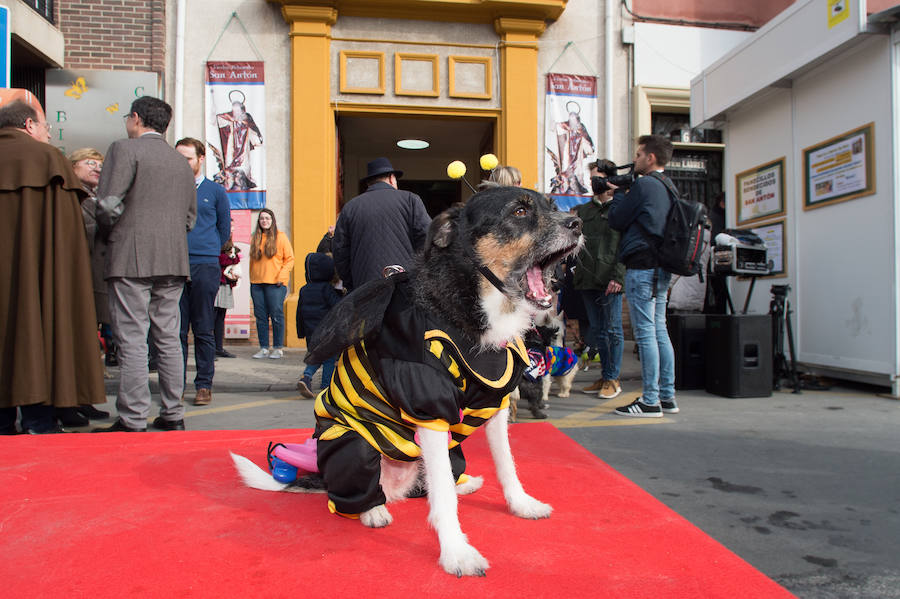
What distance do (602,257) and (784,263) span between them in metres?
2.85

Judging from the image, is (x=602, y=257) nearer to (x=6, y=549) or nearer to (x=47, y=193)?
(x=47, y=193)

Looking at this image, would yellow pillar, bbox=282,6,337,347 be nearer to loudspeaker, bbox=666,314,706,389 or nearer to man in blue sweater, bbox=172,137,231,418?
man in blue sweater, bbox=172,137,231,418

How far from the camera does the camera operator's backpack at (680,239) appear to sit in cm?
474

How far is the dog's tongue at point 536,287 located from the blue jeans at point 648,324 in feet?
9.49

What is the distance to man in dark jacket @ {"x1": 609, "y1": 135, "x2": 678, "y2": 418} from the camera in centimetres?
482

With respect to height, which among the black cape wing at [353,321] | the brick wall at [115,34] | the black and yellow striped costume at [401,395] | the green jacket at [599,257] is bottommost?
the black and yellow striped costume at [401,395]

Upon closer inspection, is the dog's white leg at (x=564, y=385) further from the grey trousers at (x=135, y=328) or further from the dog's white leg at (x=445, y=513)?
the dog's white leg at (x=445, y=513)

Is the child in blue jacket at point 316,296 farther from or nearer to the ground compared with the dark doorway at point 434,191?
nearer to the ground

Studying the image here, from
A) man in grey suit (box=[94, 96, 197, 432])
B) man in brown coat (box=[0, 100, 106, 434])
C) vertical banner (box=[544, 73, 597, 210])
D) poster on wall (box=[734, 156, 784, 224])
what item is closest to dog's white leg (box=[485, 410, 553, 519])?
man in grey suit (box=[94, 96, 197, 432])

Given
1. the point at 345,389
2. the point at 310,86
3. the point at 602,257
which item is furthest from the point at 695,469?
the point at 310,86

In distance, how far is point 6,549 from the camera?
1.87 m

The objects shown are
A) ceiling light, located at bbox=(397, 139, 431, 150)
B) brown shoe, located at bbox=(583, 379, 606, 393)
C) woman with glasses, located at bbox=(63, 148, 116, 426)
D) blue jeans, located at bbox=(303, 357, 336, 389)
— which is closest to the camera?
woman with glasses, located at bbox=(63, 148, 116, 426)

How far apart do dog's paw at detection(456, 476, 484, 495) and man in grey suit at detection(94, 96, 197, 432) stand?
2666 millimetres

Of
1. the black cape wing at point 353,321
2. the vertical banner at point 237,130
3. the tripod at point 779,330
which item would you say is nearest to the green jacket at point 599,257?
the tripod at point 779,330
